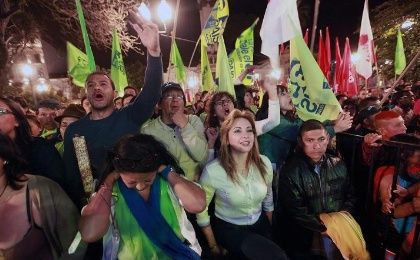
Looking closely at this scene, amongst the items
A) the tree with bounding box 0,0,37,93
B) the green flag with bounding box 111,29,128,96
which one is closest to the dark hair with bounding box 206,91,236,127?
the green flag with bounding box 111,29,128,96

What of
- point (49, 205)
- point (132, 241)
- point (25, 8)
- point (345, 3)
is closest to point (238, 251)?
point (132, 241)

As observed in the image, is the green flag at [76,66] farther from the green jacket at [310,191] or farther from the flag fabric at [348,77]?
the flag fabric at [348,77]

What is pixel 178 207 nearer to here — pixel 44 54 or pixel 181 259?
pixel 181 259

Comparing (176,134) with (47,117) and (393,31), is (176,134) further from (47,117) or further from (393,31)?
(393,31)

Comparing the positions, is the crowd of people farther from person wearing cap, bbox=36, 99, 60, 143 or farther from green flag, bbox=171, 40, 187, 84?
green flag, bbox=171, 40, 187, 84

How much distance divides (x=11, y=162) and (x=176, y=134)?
1906 mm

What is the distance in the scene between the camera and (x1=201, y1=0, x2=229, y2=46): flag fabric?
23.1ft

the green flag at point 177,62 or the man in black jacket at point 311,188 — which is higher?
the green flag at point 177,62

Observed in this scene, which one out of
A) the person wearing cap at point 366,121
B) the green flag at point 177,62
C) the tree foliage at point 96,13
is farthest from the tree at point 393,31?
the tree foliage at point 96,13

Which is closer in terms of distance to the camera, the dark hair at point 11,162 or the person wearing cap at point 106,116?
the dark hair at point 11,162

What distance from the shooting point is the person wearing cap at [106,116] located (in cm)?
302

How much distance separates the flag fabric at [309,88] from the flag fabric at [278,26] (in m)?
0.17

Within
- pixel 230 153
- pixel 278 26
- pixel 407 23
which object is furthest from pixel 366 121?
pixel 407 23

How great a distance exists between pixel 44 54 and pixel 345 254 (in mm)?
41040
